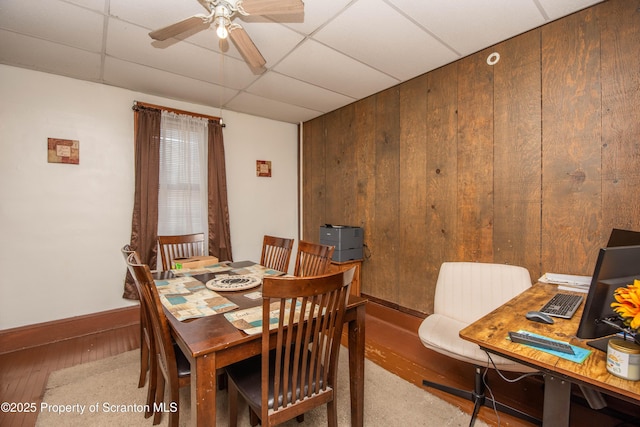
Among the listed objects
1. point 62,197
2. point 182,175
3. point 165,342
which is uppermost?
point 182,175

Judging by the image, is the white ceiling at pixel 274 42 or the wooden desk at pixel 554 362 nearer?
the wooden desk at pixel 554 362

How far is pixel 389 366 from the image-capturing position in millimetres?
2232

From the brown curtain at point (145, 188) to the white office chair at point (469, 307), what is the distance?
2888 millimetres

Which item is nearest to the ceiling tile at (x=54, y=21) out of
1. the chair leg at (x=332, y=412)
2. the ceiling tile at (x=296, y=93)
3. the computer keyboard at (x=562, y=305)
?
the ceiling tile at (x=296, y=93)

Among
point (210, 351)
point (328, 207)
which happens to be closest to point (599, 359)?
point (210, 351)

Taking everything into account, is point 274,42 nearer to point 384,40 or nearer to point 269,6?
point 269,6

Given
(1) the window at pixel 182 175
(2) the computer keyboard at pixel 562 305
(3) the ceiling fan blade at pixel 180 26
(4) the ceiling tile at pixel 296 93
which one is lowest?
(2) the computer keyboard at pixel 562 305

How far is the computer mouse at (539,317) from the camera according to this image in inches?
47.0

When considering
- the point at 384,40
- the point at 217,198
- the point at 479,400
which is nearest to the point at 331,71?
the point at 384,40

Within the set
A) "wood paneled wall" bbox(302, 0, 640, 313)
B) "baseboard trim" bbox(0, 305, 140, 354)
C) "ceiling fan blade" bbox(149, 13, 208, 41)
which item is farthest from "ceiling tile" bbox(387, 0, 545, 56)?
"baseboard trim" bbox(0, 305, 140, 354)

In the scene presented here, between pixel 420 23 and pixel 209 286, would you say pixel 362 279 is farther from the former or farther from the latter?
pixel 420 23

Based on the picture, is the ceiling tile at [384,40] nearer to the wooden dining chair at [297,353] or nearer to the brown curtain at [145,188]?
the wooden dining chair at [297,353]

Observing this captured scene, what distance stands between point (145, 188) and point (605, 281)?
3.61m

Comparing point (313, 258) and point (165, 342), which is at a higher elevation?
point (313, 258)
